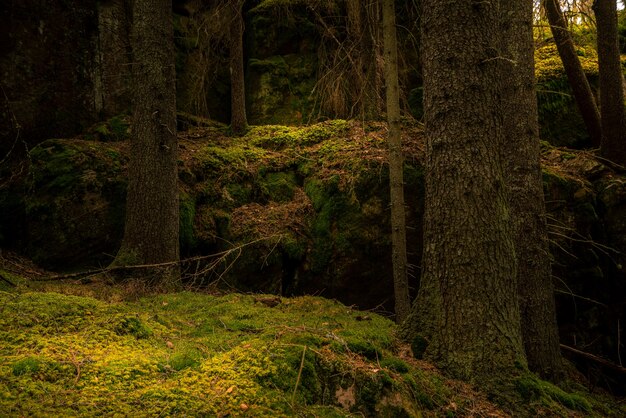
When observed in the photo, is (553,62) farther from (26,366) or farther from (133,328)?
(26,366)

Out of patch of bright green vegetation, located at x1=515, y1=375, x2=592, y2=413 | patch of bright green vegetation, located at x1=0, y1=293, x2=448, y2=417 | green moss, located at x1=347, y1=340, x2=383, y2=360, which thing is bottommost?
patch of bright green vegetation, located at x1=515, y1=375, x2=592, y2=413

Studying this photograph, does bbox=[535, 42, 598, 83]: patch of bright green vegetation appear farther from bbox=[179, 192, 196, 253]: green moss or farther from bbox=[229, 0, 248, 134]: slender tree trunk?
bbox=[179, 192, 196, 253]: green moss

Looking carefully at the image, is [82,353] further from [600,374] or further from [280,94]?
[280,94]

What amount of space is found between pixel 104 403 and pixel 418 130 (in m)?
7.71

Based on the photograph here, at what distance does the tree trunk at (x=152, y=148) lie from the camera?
6223mm

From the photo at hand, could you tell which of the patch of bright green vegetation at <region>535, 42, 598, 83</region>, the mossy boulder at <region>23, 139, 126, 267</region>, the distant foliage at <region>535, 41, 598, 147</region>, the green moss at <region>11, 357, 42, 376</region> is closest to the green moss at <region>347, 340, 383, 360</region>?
the green moss at <region>11, 357, 42, 376</region>

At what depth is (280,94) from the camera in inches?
456

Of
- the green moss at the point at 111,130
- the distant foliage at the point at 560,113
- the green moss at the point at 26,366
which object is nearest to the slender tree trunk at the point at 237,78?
the green moss at the point at 111,130

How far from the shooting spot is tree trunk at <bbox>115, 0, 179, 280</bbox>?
6223 mm

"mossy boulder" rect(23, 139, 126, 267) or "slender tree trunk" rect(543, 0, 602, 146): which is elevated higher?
"slender tree trunk" rect(543, 0, 602, 146)

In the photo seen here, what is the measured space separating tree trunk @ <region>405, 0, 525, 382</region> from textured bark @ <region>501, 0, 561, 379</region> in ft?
3.51

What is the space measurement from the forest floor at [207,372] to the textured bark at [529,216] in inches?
44.5

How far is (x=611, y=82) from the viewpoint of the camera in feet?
25.2

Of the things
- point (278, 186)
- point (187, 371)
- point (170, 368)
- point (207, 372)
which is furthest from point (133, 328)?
point (278, 186)
